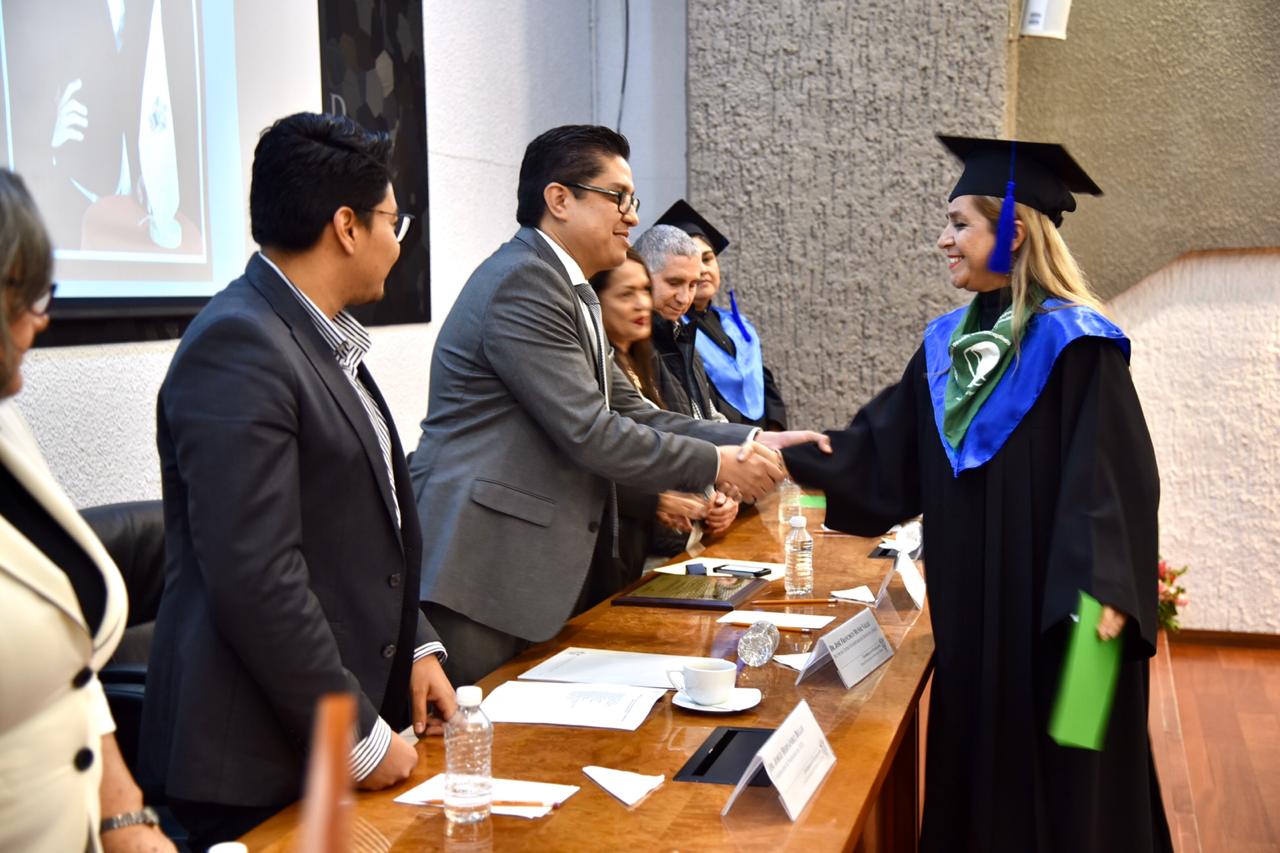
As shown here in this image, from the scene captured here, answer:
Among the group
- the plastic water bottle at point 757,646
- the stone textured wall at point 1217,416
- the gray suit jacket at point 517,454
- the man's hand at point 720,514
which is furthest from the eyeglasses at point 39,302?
the stone textured wall at point 1217,416

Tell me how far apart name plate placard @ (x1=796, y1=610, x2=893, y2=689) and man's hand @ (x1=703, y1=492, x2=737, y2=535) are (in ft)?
3.97

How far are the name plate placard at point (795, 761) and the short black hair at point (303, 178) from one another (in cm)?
96

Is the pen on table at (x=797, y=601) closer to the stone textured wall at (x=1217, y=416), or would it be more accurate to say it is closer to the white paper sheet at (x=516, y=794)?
the white paper sheet at (x=516, y=794)

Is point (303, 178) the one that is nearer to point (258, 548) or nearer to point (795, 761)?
point (258, 548)

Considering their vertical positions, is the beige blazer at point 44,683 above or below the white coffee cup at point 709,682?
above

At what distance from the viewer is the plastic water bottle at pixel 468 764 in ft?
5.12

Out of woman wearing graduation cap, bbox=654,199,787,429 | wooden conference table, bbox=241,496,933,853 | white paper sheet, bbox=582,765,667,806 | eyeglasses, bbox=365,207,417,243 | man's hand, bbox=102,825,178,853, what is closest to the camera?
man's hand, bbox=102,825,178,853

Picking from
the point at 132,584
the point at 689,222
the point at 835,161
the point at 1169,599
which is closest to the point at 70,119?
the point at 132,584

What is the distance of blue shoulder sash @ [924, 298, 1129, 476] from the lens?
7.67 feet

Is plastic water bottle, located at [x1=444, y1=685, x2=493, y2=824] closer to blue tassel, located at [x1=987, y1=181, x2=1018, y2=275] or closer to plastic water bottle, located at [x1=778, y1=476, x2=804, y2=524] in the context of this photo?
blue tassel, located at [x1=987, y1=181, x2=1018, y2=275]

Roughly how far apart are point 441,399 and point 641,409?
0.74m

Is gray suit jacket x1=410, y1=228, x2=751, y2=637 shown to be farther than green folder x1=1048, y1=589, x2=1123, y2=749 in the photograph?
Yes

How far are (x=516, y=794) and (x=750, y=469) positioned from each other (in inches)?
49.8

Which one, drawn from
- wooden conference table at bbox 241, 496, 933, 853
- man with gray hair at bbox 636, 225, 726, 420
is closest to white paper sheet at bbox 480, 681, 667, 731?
wooden conference table at bbox 241, 496, 933, 853
